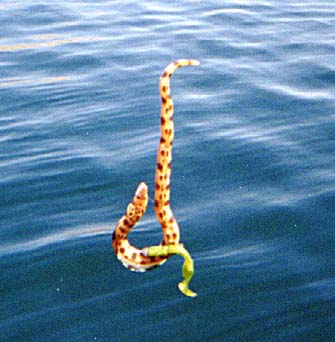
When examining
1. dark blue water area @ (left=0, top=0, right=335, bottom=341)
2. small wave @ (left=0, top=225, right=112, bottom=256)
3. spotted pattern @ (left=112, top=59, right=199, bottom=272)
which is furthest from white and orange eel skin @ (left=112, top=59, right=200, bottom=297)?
small wave @ (left=0, top=225, right=112, bottom=256)

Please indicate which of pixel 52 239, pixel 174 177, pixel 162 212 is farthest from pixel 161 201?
pixel 174 177

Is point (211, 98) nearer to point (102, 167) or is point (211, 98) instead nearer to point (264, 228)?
point (102, 167)

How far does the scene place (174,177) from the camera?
1104 centimetres

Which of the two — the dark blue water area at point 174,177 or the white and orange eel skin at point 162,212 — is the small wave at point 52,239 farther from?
the white and orange eel skin at point 162,212

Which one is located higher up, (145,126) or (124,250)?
(124,250)

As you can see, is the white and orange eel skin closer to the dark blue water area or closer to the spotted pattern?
the spotted pattern

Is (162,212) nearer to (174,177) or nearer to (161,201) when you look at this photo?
(161,201)

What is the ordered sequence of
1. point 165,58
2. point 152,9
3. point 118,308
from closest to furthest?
point 118,308, point 165,58, point 152,9

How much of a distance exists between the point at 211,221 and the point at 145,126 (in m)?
2.93

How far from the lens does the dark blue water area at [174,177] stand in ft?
27.8

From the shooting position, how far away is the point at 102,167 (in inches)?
439

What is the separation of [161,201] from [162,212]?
8 centimetres

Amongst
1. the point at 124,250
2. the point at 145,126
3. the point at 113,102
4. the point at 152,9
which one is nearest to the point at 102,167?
the point at 145,126

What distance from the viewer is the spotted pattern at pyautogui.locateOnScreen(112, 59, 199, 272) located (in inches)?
124
